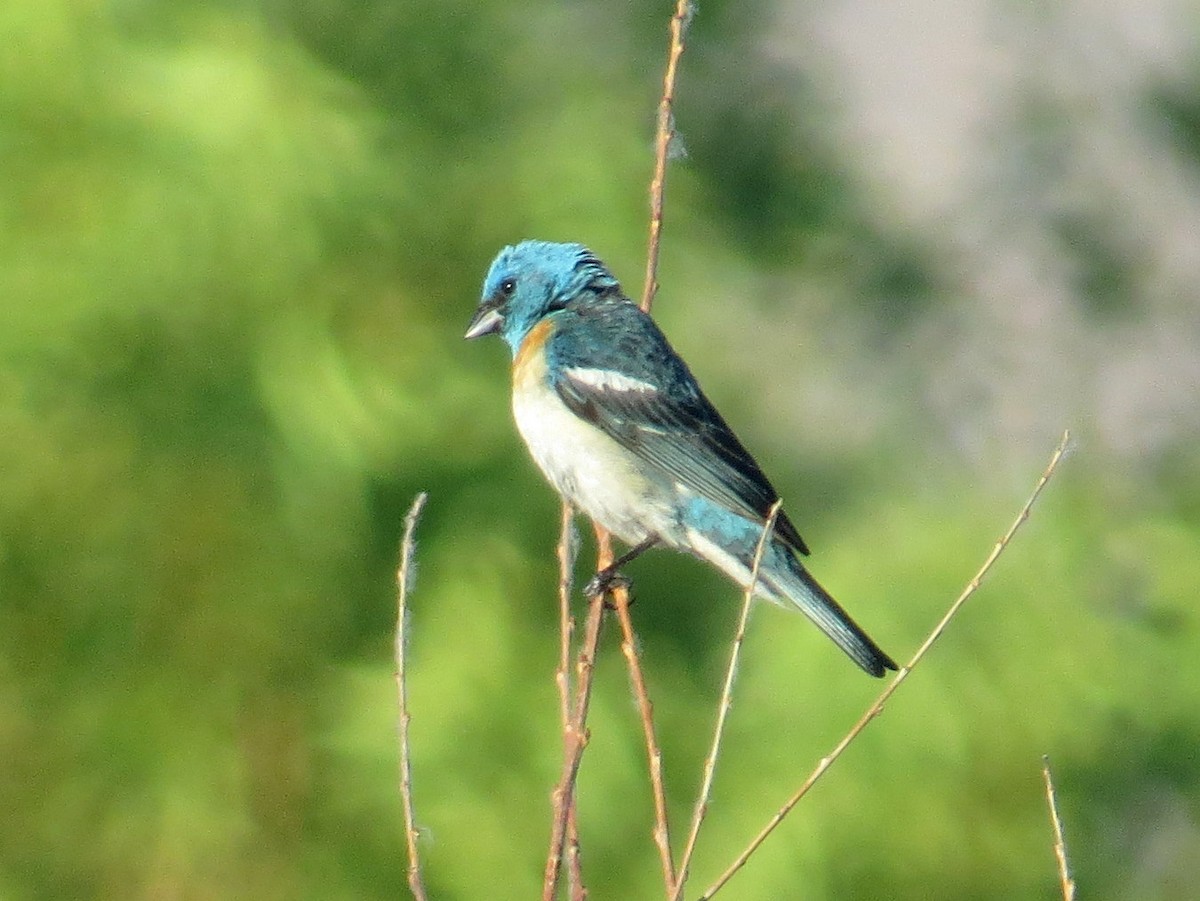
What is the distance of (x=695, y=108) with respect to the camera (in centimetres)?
777

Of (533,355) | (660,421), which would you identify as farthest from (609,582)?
(533,355)

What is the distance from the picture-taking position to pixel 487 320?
3.57 m

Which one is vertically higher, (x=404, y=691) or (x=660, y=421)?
(x=404, y=691)

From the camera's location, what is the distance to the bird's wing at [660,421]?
3.28 metres

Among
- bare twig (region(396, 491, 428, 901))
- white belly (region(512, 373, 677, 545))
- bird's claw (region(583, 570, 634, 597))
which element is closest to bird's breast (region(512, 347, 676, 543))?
white belly (region(512, 373, 677, 545))

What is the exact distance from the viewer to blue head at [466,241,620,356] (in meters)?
3.55

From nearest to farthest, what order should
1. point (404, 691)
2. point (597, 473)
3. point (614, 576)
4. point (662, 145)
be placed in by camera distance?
1. point (404, 691)
2. point (662, 145)
3. point (614, 576)
4. point (597, 473)

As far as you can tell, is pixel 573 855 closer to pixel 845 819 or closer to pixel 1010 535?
pixel 1010 535

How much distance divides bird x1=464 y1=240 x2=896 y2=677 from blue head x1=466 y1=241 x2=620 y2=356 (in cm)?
9

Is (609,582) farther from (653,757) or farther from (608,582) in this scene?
(653,757)

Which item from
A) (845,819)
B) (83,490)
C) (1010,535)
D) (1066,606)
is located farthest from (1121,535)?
(1010,535)

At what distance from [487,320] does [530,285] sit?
109mm

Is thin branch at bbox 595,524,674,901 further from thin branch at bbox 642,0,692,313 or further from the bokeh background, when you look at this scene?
the bokeh background

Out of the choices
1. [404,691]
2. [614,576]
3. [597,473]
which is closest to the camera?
[404,691]
